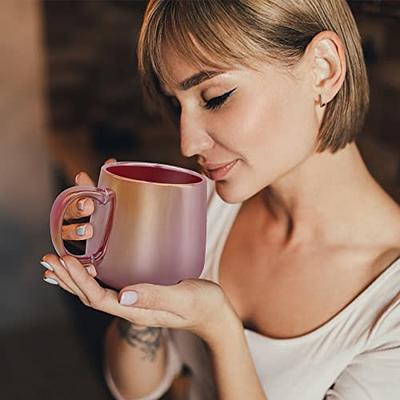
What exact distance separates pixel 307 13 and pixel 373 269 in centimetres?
34

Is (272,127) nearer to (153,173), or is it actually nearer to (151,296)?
(153,173)

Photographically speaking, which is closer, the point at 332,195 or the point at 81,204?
the point at 81,204

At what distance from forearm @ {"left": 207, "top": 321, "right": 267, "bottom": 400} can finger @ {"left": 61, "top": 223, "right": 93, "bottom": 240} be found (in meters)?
0.20

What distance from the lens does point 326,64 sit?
837 millimetres

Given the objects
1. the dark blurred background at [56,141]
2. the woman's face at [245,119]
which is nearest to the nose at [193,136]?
the woman's face at [245,119]

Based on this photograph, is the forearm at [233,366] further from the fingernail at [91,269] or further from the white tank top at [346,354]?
the fingernail at [91,269]

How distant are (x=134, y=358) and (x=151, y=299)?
1.32 feet

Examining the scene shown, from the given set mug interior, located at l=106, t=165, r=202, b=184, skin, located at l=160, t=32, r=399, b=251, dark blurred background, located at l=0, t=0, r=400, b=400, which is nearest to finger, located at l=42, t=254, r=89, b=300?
mug interior, located at l=106, t=165, r=202, b=184

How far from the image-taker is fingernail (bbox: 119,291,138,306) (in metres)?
0.68

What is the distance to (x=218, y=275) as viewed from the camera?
3.42 feet

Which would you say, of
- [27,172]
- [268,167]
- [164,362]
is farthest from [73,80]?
[268,167]

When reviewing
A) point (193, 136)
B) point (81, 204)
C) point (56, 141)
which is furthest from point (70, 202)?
point (56, 141)

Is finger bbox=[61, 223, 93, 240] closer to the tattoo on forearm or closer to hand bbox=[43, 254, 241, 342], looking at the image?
hand bbox=[43, 254, 241, 342]

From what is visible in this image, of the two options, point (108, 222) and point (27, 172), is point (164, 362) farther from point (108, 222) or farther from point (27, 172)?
point (27, 172)
